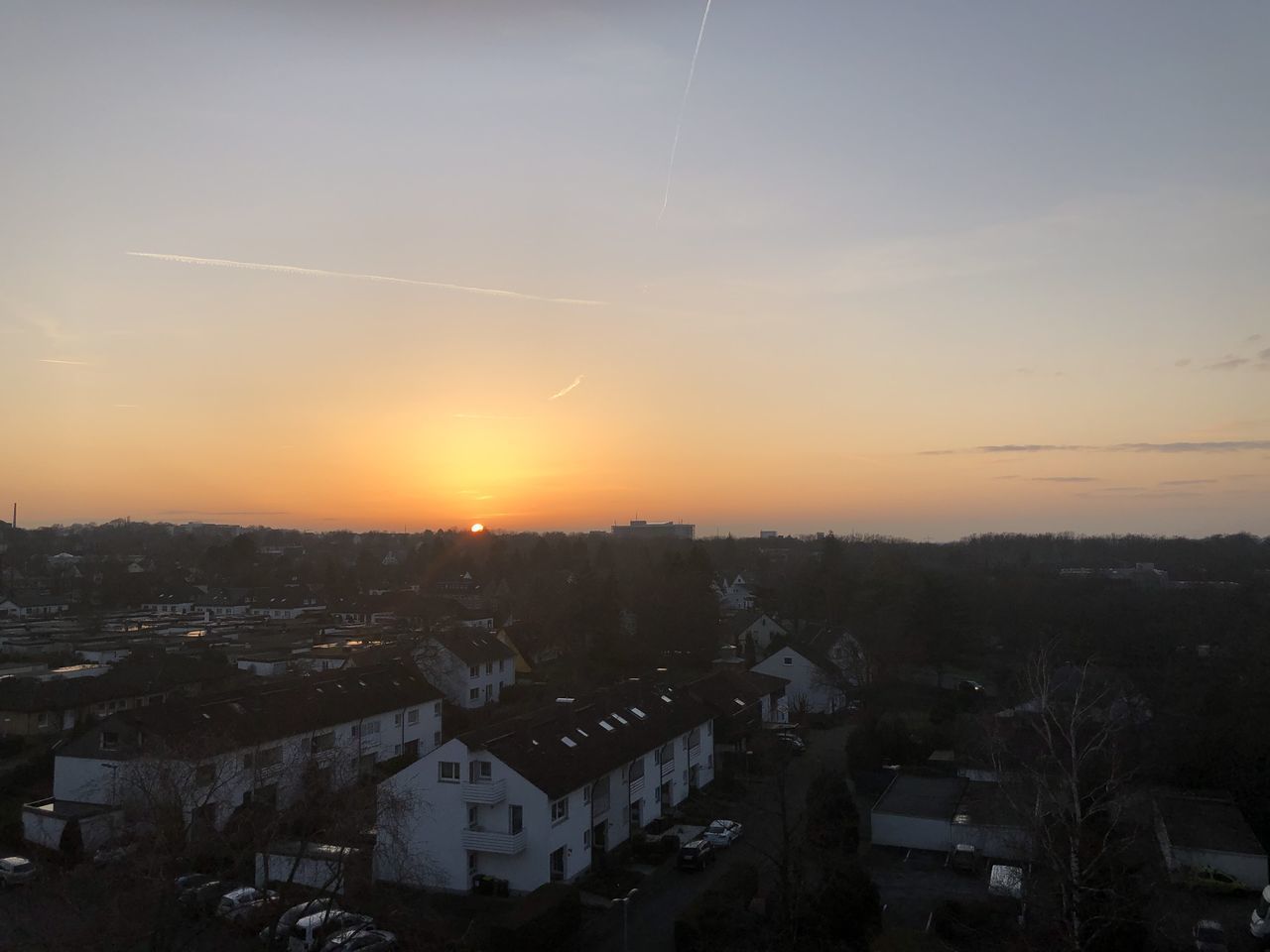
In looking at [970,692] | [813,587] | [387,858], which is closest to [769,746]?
[970,692]

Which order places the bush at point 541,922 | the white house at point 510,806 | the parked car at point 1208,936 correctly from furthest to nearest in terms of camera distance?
the white house at point 510,806
the bush at point 541,922
the parked car at point 1208,936

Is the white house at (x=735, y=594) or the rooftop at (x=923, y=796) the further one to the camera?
the white house at (x=735, y=594)

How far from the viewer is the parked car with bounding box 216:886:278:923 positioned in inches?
531

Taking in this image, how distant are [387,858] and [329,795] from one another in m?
2.49

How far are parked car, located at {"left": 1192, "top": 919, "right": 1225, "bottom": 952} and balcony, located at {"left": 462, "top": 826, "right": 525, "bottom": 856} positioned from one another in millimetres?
11414

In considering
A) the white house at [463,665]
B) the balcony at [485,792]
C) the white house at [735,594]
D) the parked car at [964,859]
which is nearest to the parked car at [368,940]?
the balcony at [485,792]

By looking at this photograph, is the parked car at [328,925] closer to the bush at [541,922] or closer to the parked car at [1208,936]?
the bush at [541,922]

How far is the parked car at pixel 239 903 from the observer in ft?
44.2

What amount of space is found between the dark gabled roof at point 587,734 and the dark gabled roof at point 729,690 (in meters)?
1.82

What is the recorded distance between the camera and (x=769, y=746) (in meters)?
27.5

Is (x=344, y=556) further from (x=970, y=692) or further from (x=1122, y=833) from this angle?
(x=1122, y=833)

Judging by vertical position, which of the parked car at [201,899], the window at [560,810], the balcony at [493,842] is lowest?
the balcony at [493,842]

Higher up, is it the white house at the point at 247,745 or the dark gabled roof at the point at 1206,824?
the white house at the point at 247,745

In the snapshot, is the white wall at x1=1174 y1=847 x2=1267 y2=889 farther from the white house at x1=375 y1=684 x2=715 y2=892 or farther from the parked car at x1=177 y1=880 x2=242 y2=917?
the parked car at x1=177 y1=880 x2=242 y2=917
